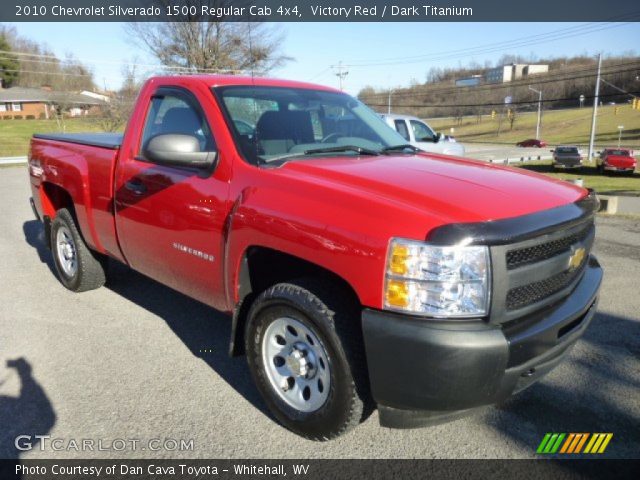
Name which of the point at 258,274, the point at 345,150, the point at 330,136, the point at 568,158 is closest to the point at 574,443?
the point at 258,274

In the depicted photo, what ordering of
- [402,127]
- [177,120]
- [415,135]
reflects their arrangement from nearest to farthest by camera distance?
1. [177,120]
2. [402,127]
3. [415,135]

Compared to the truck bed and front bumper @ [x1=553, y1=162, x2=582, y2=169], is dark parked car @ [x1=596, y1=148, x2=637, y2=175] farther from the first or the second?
the truck bed

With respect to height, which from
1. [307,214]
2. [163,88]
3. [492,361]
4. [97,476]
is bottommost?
[97,476]

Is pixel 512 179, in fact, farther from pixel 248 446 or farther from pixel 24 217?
pixel 24 217

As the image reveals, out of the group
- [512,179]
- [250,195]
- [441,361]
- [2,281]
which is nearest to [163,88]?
[250,195]

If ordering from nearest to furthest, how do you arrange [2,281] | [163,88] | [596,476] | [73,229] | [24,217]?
[596,476]
[163,88]
[73,229]
[2,281]
[24,217]

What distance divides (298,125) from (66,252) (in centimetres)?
312

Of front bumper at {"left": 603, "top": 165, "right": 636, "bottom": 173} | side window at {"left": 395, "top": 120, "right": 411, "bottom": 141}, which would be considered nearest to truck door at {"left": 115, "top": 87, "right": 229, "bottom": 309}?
side window at {"left": 395, "top": 120, "right": 411, "bottom": 141}

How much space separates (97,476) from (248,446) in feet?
2.44

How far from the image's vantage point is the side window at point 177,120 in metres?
3.30

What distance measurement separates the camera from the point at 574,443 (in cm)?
269

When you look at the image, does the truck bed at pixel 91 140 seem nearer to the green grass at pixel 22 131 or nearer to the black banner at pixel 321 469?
the black banner at pixel 321 469

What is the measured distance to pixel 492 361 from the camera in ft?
7.09

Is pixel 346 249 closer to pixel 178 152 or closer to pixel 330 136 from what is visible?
pixel 178 152
